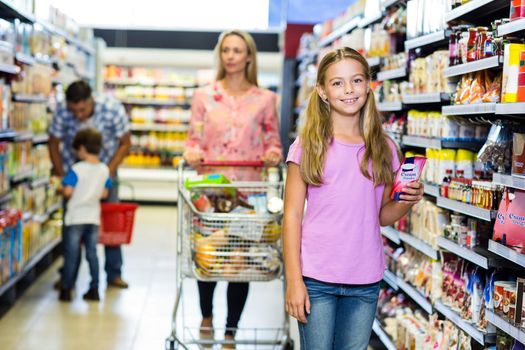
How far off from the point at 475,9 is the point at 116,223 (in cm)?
359

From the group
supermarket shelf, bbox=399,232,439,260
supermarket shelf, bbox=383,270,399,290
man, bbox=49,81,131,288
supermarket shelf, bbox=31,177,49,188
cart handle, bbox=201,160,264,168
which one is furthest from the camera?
supermarket shelf, bbox=31,177,49,188

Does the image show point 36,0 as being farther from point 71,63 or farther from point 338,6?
point 338,6

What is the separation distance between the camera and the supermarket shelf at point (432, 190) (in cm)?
390

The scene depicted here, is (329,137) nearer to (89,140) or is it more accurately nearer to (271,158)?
(271,158)

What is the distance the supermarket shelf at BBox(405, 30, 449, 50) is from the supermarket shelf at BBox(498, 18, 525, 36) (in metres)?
0.80

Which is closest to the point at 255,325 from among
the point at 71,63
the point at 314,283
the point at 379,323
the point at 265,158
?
the point at 379,323

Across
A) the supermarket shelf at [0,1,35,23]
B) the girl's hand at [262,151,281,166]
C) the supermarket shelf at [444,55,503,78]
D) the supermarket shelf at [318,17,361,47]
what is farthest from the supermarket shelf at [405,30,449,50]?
the supermarket shelf at [0,1,35,23]

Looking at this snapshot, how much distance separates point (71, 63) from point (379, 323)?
5.07m

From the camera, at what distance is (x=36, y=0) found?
6.46 metres

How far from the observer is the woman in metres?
4.59

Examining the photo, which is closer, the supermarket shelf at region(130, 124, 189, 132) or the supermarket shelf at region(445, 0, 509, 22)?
the supermarket shelf at region(445, 0, 509, 22)

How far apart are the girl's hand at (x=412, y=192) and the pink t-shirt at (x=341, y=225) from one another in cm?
13

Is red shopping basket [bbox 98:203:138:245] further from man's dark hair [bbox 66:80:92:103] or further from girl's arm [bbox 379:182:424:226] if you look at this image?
girl's arm [bbox 379:182:424:226]

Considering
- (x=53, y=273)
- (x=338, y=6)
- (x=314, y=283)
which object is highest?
(x=338, y=6)
